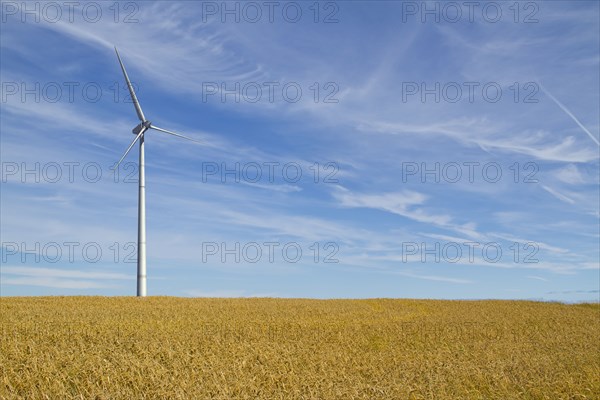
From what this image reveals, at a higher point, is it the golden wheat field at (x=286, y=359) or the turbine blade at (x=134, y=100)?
the turbine blade at (x=134, y=100)

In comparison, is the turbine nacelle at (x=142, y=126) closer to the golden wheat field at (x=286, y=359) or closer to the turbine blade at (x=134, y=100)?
the turbine blade at (x=134, y=100)

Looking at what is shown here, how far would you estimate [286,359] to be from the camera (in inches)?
614

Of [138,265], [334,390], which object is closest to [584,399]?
[334,390]

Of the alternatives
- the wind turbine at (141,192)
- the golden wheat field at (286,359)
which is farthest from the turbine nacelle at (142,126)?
the golden wheat field at (286,359)

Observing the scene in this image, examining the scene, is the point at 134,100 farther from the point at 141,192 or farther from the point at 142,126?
the point at 141,192

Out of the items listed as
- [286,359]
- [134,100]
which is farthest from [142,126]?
[286,359]

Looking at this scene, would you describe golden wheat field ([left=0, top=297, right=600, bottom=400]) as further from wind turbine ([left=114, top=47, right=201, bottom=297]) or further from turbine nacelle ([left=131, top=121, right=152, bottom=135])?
turbine nacelle ([left=131, top=121, right=152, bottom=135])

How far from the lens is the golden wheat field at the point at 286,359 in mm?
12023

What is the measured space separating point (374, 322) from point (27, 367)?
18646 mm

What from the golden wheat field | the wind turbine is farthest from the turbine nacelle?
the golden wheat field

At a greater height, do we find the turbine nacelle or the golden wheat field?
the turbine nacelle

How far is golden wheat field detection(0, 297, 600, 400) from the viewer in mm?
12023

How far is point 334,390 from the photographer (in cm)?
1136

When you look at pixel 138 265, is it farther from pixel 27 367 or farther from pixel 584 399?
pixel 584 399
